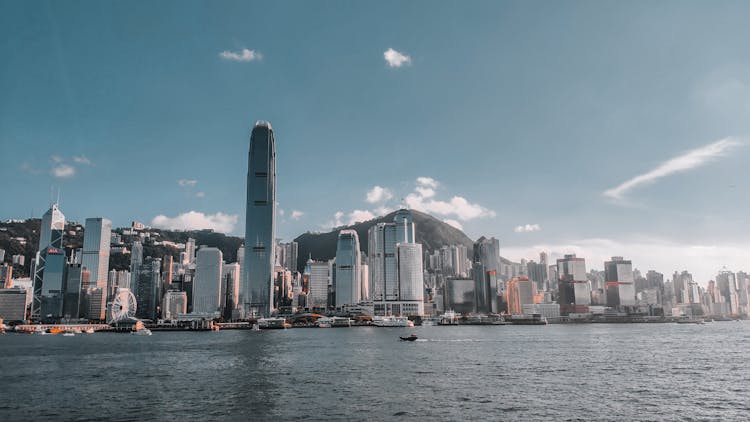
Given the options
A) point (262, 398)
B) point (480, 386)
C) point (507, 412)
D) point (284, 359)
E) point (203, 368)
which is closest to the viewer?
point (507, 412)

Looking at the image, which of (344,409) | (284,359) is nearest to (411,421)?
(344,409)

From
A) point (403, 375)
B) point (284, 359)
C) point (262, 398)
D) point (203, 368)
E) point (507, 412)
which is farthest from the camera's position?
point (284, 359)

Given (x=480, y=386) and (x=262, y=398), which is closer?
(x=262, y=398)

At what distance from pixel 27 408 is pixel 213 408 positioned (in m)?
19.5

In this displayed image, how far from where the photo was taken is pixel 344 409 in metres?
52.3

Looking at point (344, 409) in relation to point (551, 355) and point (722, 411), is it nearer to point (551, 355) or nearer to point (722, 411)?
point (722, 411)

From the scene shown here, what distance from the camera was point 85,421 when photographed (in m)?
47.8

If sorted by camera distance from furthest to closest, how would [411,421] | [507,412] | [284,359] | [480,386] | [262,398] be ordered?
1. [284,359]
2. [480,386]
3. [262,398]
4. [507,412]
5. [411,421]

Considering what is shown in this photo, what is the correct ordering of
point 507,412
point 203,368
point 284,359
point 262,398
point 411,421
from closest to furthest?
point 411,421 < point 507,412 < point 262,398 < point 203,368 < point 284,359

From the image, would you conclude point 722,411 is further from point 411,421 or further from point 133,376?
point 133,376

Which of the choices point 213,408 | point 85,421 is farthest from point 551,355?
point 85,421

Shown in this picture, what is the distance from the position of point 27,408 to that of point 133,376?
2442 centimetres

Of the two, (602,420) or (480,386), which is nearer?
(602,420)

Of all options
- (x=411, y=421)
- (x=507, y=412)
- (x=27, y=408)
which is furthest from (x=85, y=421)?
(x=507, y=412)
